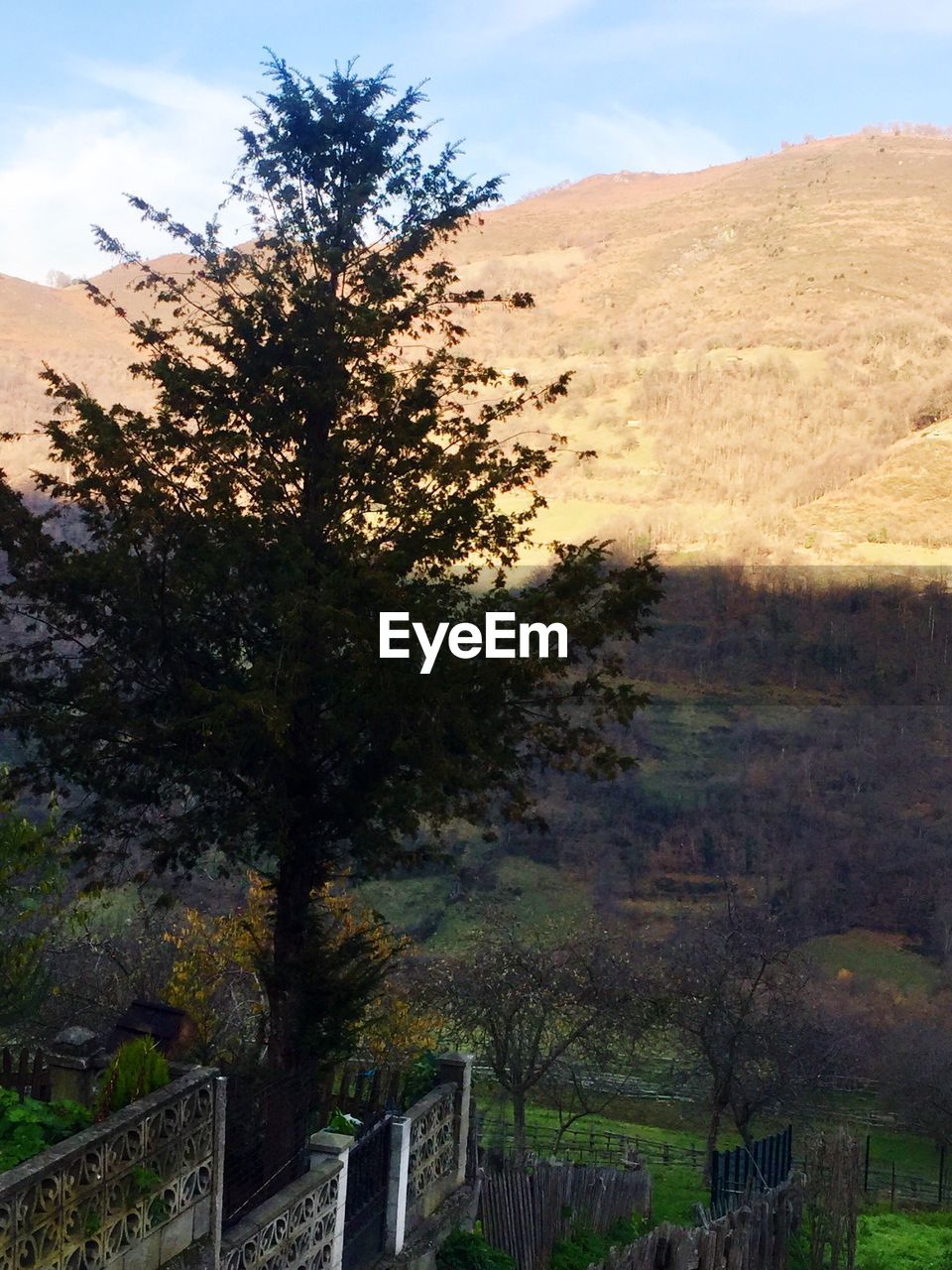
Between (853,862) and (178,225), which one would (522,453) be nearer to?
(178,225)

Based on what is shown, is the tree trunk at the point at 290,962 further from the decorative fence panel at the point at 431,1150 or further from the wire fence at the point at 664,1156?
the wire fence at the point at 664,1156

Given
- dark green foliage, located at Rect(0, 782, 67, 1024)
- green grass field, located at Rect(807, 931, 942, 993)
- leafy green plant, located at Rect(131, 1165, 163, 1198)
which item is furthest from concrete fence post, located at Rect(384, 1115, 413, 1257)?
green grass field, located at Rect(807, 931, 942, 993)

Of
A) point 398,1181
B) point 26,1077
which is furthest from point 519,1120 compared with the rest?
point 398,1181

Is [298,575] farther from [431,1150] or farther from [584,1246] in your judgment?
[584,1246]

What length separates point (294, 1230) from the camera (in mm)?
7727

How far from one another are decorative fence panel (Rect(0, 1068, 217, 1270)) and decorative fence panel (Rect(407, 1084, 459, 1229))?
332 cm

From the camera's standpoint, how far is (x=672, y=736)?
8375cm

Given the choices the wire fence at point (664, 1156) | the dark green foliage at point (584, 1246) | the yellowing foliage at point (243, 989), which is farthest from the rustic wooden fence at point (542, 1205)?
the wire fence at point (664, 1156)

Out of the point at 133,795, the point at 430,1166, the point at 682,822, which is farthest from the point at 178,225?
the point at 682,822

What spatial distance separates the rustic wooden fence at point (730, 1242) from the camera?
9.86m

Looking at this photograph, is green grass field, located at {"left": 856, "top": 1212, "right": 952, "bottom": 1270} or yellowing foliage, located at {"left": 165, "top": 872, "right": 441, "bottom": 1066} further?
yellowing foliage, located at {"left": 165, "top": 872, "right": 441, "bottom": 1066}

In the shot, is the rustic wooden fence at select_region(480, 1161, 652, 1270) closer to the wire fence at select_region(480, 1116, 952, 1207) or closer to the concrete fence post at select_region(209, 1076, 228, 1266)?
the concrete fence post at select_region(209, 1076, 228, 1266)

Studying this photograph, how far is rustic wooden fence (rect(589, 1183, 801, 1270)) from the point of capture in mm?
9859
